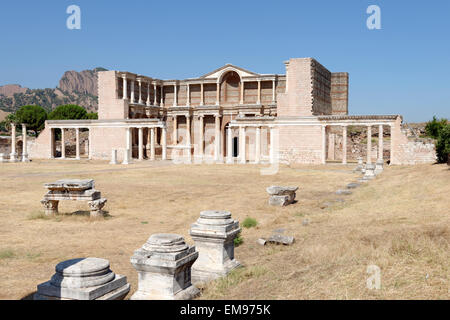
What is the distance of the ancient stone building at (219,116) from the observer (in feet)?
136

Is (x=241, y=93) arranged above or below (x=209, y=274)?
above

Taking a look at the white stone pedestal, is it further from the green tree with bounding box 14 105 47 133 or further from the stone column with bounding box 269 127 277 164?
the green tree with bounding box 14 105 47 133

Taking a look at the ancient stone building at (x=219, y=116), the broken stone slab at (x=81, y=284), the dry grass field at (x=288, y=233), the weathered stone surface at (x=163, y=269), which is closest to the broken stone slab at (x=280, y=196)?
the dry grass field at (x=288, y=233)

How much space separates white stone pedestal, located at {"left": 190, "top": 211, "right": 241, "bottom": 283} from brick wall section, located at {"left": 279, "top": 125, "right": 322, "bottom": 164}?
3439cm

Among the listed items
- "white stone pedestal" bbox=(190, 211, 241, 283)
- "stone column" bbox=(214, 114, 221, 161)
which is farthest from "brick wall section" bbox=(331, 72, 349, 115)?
"white stone pedestal" bbox=(190, 211, 241, 283)

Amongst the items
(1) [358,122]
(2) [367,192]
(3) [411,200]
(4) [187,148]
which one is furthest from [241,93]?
(3) [411,200]

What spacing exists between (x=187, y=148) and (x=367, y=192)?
3577 centimetres

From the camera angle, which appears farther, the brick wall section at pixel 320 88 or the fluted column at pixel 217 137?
the fluted column at pixel 217 137

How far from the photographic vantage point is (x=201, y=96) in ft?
171

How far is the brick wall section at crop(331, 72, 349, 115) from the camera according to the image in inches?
2105

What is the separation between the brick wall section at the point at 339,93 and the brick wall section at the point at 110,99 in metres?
27.9

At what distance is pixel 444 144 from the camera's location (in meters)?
27.2

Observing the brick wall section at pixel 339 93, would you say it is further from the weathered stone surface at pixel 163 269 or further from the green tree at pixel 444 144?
the weathered stone surface at pixel 163 269
